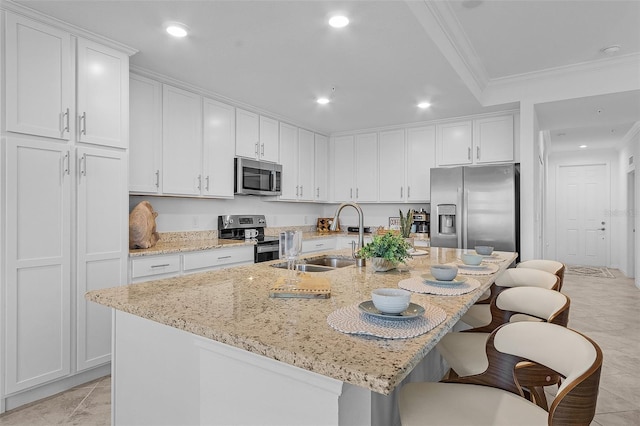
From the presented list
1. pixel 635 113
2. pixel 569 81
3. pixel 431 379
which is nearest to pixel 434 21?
pixel 569 81

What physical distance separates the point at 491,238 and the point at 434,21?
246 cm

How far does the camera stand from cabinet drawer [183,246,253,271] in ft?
10.6

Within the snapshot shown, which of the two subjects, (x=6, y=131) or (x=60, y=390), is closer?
(x=6, y=131)

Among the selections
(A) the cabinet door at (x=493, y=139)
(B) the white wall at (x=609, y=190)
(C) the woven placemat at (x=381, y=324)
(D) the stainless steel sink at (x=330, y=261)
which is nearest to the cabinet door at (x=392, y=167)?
(A) the cabinet door at (x=493, y=139)

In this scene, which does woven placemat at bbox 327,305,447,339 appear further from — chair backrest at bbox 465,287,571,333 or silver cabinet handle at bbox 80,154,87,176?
silver cabinet handle at bbox 80,154,87,176

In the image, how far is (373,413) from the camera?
126 centimetres

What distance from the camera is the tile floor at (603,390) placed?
2.12 metres

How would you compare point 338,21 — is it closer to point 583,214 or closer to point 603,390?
point 603,390

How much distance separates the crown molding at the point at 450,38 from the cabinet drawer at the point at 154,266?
8.30ft

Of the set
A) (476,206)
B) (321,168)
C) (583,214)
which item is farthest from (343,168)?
(583,214)

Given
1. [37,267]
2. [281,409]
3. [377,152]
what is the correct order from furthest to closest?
[377,152]
[37,267]
[281,409]

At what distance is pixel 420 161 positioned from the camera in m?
4.98

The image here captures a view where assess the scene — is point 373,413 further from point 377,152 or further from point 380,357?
point 377,152

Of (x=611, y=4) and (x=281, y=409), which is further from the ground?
(x=611, y=4)
